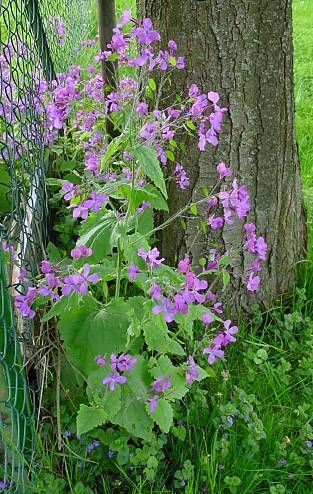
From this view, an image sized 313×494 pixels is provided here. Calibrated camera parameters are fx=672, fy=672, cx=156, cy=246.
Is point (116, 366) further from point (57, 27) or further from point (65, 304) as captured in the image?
point (57, 27)

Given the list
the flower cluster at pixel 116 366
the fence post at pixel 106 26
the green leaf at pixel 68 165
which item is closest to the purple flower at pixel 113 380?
the flower cluster at pixel 116 366

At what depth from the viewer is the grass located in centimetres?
209

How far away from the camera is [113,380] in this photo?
183cm

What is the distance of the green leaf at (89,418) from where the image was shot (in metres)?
1.84

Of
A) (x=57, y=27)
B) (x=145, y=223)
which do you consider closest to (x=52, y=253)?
(x=145, y=223)

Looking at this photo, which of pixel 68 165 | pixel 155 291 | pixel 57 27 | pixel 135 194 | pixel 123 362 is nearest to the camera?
pixel 155 291

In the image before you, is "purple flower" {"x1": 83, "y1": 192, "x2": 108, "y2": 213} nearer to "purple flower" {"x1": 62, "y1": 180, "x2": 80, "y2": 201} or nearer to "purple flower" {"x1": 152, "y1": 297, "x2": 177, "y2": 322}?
"purple flower" {"x1": 62, "y1": 180, "x2": 80, "y2": 201}

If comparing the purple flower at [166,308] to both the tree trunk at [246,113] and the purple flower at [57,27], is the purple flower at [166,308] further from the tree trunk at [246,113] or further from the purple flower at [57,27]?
the purple flower at [57,27]

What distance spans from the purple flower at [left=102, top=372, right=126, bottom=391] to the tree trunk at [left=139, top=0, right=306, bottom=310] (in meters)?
0.54

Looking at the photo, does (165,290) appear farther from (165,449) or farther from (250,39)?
(250,39)

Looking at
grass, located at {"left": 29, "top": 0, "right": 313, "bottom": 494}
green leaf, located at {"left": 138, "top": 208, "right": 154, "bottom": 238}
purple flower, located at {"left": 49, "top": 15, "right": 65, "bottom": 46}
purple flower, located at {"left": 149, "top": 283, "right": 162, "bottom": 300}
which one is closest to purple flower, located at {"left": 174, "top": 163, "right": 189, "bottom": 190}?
green leaf, located at {"left": 138, "top": 208, "right": 154, "bottom": 238}

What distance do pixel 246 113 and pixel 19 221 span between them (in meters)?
0.89

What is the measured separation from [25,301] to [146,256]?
1.16ft

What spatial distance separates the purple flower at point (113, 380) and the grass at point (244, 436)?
0.39 metres
